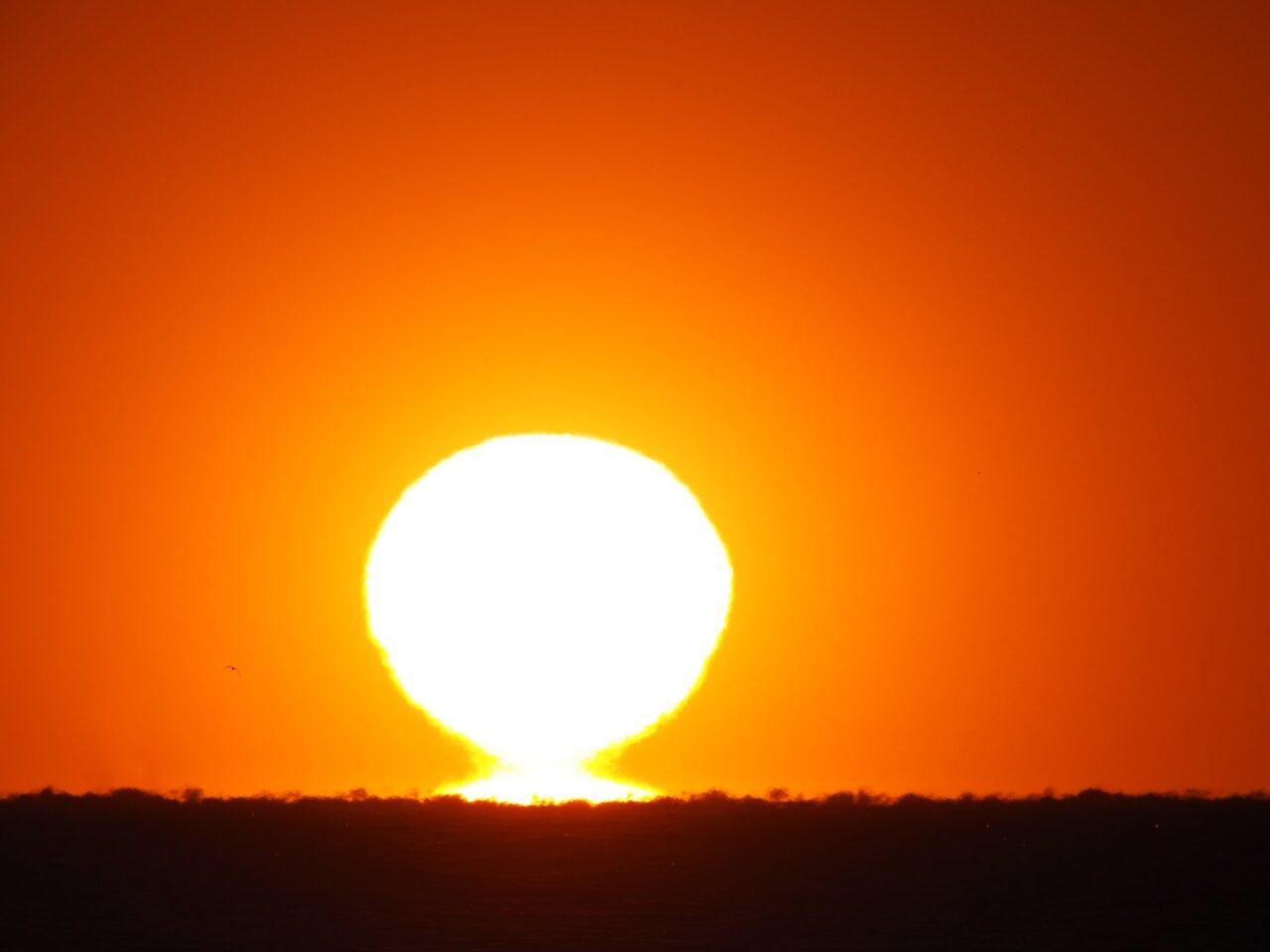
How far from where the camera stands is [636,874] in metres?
25.4

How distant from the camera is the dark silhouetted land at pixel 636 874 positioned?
24.5 metres

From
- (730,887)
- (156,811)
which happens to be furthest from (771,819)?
(156,811)

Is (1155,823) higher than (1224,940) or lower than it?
higher

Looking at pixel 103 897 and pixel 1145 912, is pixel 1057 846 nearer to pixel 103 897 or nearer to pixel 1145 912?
pixel 1145 912

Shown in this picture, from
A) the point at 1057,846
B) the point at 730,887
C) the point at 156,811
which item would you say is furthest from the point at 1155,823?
the point at 156,811

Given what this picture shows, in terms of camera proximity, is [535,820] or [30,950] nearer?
[30,950]

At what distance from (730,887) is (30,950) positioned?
691cm

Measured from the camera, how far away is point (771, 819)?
86.8 feet

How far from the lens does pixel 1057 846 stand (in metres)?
26.0

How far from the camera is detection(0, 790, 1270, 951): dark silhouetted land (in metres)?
24.5

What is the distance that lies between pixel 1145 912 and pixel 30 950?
11.0m

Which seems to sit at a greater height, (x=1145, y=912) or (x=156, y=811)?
(x=156, y=811)

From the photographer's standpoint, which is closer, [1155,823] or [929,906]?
[929,906]

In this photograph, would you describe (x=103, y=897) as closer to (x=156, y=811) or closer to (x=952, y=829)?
(x=156, y=811)
